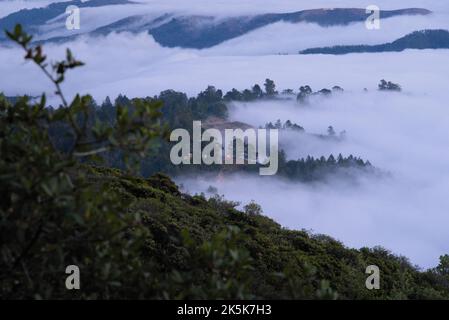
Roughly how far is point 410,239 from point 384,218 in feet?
43.6

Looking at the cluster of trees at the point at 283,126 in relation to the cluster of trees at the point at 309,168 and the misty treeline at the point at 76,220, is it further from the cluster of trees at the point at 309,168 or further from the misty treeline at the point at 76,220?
the misty treeline at the point at 76,220

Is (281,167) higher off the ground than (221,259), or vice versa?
(281,167)

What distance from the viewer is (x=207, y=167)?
314 ft

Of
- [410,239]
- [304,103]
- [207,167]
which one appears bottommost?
[410,239]

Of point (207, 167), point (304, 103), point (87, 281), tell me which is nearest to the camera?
point (87, 281)

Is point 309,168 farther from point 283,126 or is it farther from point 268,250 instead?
point 268,250

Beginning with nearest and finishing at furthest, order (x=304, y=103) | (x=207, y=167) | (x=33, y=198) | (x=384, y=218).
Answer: (x=33, y=198) → (x=207, y=167) → (x=384, y=218) → (x=304, y=103)

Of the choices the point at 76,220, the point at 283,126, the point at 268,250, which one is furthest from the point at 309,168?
the point at 76,220

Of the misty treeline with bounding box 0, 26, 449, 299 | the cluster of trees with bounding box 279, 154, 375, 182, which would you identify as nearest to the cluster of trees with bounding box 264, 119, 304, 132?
the cluster of trees with bounding box 279, 154, 375, 182

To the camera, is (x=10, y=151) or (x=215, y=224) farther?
(x=215, y=224)

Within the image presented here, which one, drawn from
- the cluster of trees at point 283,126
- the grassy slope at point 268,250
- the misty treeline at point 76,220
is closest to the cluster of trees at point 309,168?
the cluster of trees at point 283,126

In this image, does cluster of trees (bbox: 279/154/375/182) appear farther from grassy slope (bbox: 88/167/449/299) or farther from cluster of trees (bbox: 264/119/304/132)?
grassy slope (bbox: 88/167/449/299)

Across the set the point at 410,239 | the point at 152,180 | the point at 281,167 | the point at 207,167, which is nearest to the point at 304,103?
the point at 410,239
